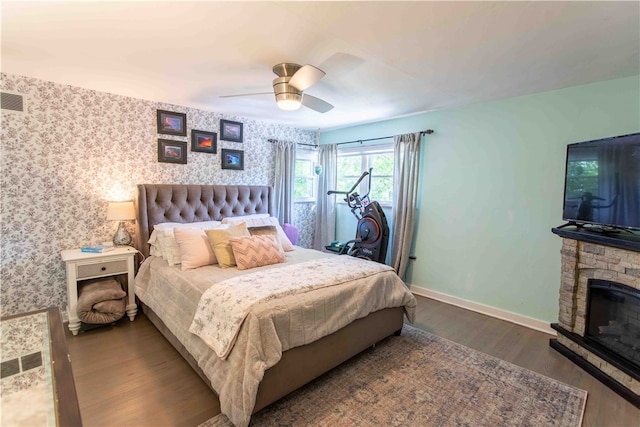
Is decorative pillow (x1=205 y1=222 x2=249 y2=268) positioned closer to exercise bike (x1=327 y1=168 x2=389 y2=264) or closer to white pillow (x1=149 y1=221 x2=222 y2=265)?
white pillow (x1=149 y1=221 x2=222 y2=265)

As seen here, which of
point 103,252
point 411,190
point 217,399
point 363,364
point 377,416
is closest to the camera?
point 377,416

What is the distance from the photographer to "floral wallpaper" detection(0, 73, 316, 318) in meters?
2.75

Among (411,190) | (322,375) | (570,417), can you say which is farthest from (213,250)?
(570,417)

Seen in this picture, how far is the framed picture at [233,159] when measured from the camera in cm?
417

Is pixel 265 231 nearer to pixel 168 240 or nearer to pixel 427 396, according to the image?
pixel 168 240

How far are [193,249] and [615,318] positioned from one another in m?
3.61

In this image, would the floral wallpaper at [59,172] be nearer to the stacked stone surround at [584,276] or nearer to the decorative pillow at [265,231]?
the decorative pillow at [265,231]

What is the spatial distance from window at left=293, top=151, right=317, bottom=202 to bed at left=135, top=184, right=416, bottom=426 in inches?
73.3

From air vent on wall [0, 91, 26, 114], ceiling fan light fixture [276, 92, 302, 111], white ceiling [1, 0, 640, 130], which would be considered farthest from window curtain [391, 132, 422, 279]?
air vent on wall [0, 91, 26, 114]

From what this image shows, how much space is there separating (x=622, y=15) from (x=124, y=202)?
4.12m

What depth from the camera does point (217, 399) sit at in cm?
205

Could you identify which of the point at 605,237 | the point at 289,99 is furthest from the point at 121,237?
the point at 605,237

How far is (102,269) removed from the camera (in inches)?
116

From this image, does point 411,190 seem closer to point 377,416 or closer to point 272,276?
point 272,276
